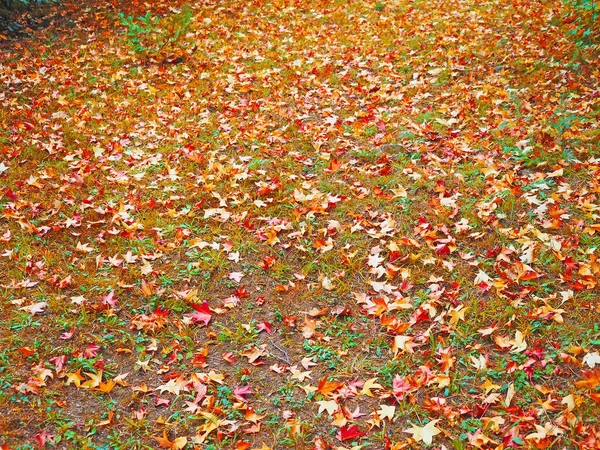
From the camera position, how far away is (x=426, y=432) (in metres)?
2.60

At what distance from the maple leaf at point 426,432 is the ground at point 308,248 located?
2 cm

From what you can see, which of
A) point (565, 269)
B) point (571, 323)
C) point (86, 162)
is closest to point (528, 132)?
point (565, 269)

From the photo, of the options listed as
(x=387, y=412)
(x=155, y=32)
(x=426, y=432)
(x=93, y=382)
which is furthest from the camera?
(x=155, y=32)

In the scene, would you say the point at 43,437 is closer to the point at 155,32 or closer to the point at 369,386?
the point at 369,386

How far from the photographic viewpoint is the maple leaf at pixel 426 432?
257cm

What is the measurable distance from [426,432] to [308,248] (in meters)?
1.71

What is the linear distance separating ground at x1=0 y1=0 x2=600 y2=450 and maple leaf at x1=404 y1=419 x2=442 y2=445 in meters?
0.02

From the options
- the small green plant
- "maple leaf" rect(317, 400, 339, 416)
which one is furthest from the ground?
the small green plant

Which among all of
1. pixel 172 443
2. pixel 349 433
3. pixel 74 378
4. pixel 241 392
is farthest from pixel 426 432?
pixel 74 378

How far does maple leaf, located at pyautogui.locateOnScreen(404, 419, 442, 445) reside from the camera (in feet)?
8.45

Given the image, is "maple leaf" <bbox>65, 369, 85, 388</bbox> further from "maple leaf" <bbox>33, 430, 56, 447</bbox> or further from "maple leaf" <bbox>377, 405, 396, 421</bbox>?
"maple leaf" <bbox>377, 405, 396, 421</bbox>

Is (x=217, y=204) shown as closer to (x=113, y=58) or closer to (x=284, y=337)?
(x=284, y=337)

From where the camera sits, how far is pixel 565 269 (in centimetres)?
345

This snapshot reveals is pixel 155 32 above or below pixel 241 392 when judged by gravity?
above
